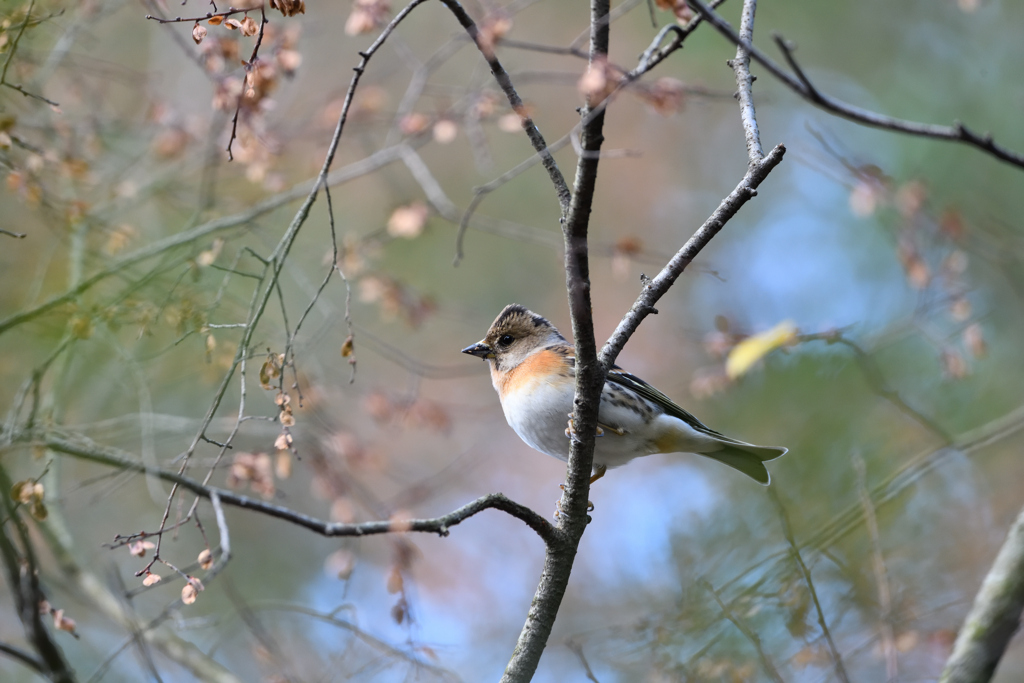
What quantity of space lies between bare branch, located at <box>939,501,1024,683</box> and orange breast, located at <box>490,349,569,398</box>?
94.9 inches

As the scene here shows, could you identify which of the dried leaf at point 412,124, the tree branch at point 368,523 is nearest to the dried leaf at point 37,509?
the tree branch at point 368,523

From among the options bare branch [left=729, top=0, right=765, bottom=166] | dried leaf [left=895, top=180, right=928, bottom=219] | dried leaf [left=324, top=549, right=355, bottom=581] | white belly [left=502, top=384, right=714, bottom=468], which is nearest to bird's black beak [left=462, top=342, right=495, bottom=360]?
white belly [left=502, top=384, right=714, bottom=468]

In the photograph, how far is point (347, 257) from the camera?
240 inches

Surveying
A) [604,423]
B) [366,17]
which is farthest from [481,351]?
[366,17]

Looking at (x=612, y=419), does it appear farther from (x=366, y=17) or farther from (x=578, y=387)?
(x=366, y=17)

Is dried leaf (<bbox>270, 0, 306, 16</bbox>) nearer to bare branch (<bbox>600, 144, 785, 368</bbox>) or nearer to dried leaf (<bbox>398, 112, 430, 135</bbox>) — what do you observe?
bare branch (<bbox>600, 144, 785, 368</bbox>)

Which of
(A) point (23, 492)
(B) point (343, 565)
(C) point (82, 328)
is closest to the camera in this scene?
(A) point (23, 492)

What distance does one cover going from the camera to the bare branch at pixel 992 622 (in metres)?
2.46

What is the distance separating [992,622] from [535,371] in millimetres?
2697

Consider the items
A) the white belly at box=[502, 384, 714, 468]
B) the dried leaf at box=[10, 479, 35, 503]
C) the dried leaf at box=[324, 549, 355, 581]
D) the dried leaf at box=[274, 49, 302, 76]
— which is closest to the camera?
the dried leaf at box=[10, 479, 35, 503]

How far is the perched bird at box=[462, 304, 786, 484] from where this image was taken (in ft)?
14.9

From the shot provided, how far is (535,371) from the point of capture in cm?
474

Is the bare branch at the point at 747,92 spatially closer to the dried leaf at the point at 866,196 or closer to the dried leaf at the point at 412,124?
the dried leaf at the point at 412,124

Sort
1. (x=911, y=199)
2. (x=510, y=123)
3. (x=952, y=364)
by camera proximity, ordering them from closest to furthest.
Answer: (x=510, y=123)
(x=952, y=364)
(x=911, y=199)
